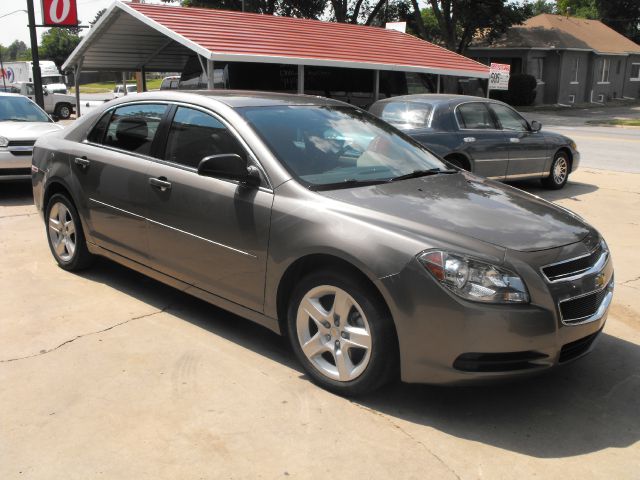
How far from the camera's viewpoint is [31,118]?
34.5 ft

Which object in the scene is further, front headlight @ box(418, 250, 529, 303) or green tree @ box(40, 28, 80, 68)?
green tree @ box(40, 28, 80, 68)

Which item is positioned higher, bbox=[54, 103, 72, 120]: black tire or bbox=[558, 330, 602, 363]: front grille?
bbox=[558, 330, 602, 363]: front grille

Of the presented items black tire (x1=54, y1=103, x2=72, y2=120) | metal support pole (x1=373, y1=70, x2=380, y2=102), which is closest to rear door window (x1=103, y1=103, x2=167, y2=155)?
metal support pole (x1=373, y1=70, x2=380, y2=102)

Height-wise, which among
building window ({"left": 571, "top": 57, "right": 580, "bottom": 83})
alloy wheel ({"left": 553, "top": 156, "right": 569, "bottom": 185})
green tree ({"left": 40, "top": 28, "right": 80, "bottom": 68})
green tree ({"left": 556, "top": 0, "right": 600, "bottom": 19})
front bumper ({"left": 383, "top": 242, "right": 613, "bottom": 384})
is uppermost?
green tree ({"left": 556, "top": 0, "right": 600, "bottom": 19})

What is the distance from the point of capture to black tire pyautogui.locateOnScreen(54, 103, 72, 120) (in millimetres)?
31212

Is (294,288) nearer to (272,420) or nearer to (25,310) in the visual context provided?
(272,420)

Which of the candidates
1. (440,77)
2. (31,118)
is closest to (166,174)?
(31,118)

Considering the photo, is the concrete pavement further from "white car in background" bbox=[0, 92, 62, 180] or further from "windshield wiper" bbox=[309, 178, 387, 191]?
"white car in background" bbox=[0, 92, 62, 180]

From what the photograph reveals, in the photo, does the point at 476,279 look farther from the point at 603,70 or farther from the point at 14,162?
the point at 603,70

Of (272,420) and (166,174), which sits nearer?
(272,420)

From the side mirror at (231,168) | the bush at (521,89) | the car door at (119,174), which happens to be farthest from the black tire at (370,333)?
the bush at (521,89)

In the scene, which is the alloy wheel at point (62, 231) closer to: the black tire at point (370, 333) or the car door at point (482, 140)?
the black tire at point (370, 333)

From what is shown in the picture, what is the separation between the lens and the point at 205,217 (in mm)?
4086

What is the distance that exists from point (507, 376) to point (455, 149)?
6.36 meters
